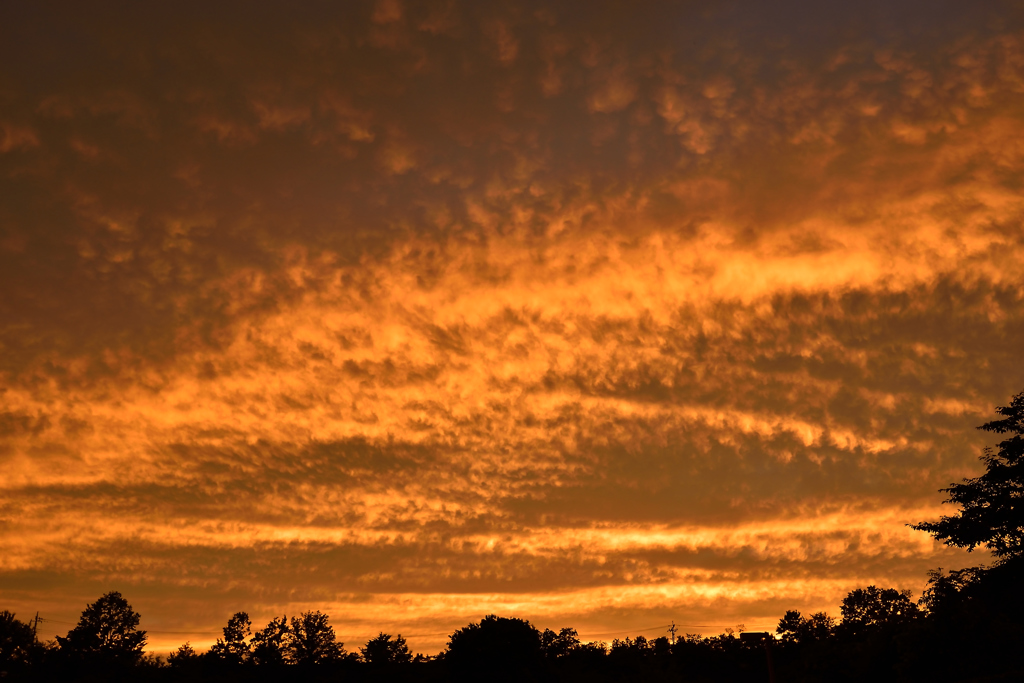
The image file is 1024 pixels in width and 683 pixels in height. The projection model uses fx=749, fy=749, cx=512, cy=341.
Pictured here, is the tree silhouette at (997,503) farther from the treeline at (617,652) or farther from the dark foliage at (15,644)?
the dark foliage at (15,644)

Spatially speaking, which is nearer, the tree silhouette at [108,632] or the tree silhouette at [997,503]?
the tree silhouette at [997,503]

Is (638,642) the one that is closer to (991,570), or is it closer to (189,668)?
(189,668)

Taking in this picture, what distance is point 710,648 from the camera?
127562 mm

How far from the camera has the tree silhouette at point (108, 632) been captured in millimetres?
134125

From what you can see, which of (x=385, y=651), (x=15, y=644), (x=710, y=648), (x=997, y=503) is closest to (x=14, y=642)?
(x=15, y=644)

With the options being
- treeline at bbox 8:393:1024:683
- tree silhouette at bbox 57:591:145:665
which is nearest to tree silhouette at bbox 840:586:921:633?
treeline at bbox 8:393:1024:683

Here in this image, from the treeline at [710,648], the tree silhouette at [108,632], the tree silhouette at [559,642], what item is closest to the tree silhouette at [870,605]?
the treeline at [710,648]

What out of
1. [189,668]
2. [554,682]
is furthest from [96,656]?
[554,682]

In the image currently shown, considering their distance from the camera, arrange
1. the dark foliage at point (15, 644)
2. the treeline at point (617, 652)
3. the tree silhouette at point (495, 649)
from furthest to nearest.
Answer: the dark foliage at point (15, 644)
the tree silhouette at point (495, 649)
the treeline at point (617, 652)

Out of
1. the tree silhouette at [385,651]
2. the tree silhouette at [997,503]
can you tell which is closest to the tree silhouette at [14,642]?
the tree silhouette at [385,651]

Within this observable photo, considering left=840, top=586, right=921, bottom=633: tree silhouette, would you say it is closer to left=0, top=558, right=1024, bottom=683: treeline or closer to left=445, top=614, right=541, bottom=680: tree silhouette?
left=0, top=558, right=1024, bottom=683: treeline

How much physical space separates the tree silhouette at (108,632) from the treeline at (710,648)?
0.20 m

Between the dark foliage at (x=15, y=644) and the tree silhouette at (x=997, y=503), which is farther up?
the tree silhouette at (x=997, y=503)

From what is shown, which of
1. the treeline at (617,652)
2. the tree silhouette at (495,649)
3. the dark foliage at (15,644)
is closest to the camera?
the treeline at (617,652)
